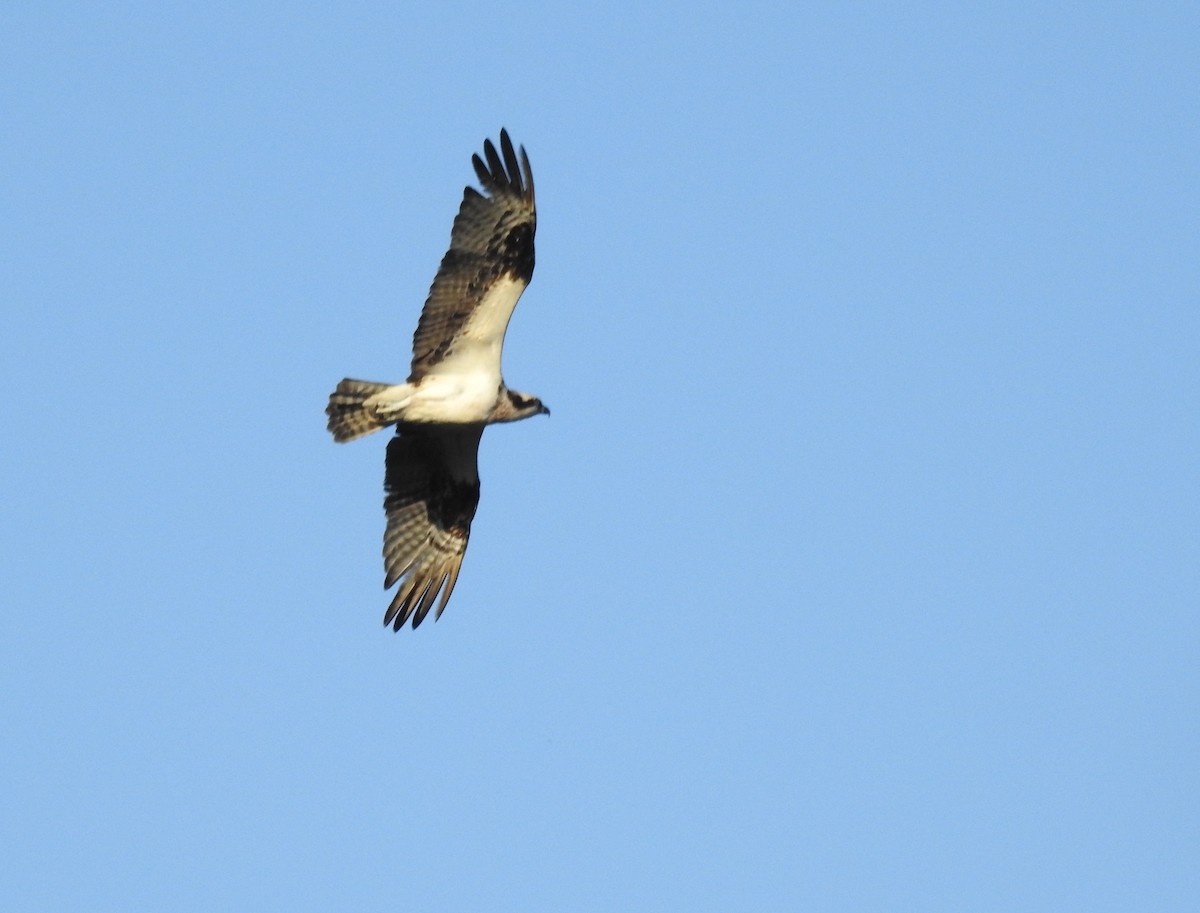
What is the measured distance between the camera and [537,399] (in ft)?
56.7

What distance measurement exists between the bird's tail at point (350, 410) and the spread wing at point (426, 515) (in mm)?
1432

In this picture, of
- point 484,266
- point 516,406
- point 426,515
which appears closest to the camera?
point 484,266

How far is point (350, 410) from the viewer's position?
54.0ft

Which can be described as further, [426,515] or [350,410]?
[426,515]

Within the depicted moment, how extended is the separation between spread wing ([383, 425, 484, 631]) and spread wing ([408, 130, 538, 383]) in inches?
60.9

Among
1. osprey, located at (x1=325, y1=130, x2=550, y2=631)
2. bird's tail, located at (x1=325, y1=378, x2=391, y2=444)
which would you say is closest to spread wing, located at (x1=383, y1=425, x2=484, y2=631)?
osprey, located at (x1=325, y1=130, x2=550, y2=631)

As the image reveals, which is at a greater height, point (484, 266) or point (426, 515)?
point (484, 266)

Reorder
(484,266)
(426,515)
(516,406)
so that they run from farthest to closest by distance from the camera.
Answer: (426,515) → (516,406) → (484,266)

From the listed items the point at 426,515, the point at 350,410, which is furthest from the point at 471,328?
the point at 426,515

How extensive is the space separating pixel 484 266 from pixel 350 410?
5.68ft

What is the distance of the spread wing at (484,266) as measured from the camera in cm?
1638

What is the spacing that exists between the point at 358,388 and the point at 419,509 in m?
2.17

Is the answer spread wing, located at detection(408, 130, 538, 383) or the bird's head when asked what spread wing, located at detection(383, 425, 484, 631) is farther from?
spread wing, located at detection(408, 130, 538, 383)

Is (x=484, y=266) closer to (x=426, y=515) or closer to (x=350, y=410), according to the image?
(x=350, y=410)
